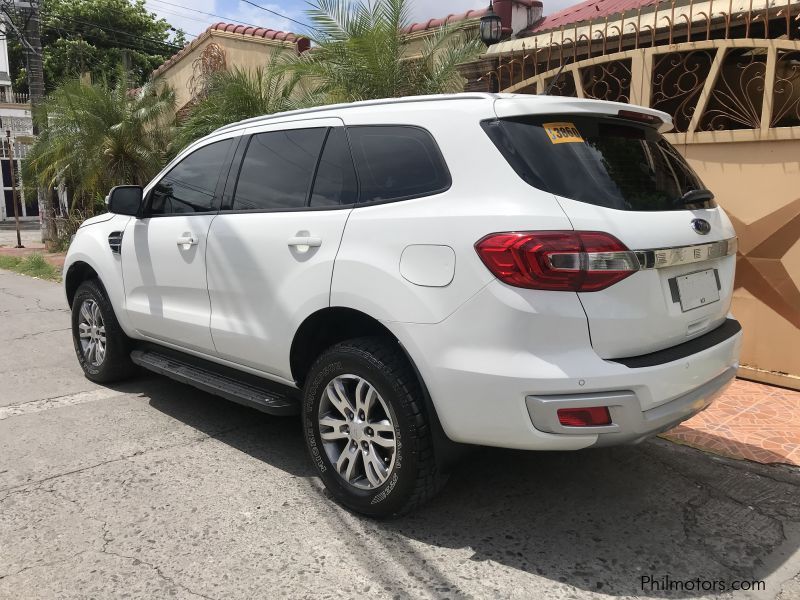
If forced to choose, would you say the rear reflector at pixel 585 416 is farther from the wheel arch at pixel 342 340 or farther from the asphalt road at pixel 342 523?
the asphalt road at pixel 342 523

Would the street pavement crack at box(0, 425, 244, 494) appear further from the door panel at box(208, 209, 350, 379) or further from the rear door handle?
the rear door handle

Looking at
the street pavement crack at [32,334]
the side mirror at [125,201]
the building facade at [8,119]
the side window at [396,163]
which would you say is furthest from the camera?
the building facade at [8,119]

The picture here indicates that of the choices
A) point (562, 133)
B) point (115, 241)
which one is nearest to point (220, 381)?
point (115, 241)

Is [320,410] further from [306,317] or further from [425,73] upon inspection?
[425,73]

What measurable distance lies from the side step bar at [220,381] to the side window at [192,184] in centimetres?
94

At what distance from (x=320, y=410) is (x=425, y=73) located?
606cm

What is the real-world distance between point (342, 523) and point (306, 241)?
1.32 m

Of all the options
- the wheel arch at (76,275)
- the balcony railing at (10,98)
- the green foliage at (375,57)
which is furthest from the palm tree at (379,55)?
the balcony railing at (10,98)

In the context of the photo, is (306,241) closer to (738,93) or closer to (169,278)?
(169,278)

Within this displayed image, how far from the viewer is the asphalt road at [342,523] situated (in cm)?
269

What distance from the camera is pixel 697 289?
2.96m

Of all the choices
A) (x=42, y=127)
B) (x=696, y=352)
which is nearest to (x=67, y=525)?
(x=696, y=352)

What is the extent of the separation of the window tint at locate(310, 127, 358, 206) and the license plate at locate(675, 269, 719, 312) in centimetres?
150

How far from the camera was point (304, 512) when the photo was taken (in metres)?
3.24
